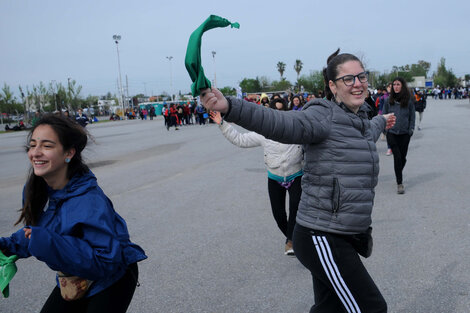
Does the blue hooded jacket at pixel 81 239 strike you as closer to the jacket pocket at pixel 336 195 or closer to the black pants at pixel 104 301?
the black pants at pixel 104 301

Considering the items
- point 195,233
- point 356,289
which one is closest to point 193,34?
point 356,289

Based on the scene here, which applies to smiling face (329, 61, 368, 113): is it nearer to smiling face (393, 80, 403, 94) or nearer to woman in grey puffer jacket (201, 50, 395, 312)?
woman in grey puffer jacket (201, 50, 395, 312)

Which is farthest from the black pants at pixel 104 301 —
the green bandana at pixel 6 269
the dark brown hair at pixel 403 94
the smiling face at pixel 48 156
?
the dark brown hair at pixel 403 94

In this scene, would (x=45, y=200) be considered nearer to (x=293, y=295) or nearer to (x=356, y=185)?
(x=356, y=185)

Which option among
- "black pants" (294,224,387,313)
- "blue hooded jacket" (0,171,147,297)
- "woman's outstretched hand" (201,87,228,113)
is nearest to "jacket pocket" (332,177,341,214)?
"black pants" (294,224,387,313)

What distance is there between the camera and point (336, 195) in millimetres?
2316

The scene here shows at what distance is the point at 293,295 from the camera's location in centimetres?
376

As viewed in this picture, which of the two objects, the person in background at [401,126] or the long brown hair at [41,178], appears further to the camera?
the person in background at [401,126]

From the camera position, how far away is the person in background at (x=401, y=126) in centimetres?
697

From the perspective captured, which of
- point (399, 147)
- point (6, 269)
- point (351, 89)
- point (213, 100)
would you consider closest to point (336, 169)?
point (351, 89)

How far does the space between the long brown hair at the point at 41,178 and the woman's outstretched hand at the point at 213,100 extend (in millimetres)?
975

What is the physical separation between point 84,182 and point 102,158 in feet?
39.2

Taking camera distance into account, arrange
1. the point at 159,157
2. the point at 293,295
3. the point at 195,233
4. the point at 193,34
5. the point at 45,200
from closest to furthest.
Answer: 1. the point at 193,34
2. the point at 45,200
3. the point at 293,295
4. the point at 195,233
5. the point at 159,157

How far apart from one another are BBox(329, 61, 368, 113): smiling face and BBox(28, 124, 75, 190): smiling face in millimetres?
1601
